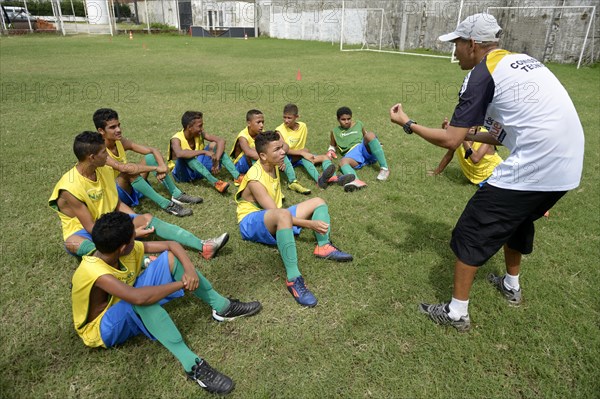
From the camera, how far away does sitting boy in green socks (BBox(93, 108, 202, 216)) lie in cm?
433

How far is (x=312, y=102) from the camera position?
1069 cm

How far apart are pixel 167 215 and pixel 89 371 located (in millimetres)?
2380

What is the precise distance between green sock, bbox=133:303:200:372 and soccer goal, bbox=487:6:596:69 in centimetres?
1827

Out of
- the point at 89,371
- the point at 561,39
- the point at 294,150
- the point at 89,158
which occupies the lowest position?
the point at 89,371

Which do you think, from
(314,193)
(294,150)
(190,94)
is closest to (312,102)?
(190,94)

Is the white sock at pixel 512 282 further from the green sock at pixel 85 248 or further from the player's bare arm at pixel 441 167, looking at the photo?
the green sock at pixel 85 248

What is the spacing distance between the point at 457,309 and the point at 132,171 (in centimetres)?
369

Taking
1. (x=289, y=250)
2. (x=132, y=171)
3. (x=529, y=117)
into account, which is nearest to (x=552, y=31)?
(x=529, y=117)

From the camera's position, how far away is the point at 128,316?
258 cm

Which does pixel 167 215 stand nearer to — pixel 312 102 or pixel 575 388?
pixel 575 388

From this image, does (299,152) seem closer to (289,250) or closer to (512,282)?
(289,250)

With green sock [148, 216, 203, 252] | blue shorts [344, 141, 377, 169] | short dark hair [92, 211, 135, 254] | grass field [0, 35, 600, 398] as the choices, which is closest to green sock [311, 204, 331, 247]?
grass field [0, 35, 600, 398]

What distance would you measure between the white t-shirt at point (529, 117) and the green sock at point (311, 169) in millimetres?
3219

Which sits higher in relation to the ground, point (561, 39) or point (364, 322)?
point (561, 39)
